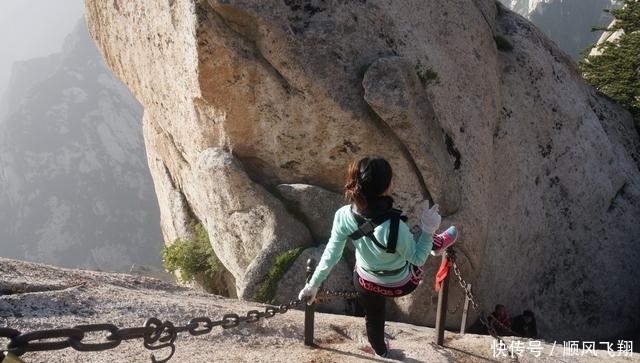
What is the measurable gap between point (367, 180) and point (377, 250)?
95 cm

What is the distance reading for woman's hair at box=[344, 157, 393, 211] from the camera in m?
4.90

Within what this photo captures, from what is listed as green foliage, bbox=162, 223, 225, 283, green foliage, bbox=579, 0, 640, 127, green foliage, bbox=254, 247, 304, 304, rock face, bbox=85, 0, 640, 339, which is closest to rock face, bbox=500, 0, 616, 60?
green foliage, bbox=579, 0, 640, 127

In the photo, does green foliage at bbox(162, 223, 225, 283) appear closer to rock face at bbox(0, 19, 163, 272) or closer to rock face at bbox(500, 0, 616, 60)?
rock face at bbox(0, 19, 163, 272)

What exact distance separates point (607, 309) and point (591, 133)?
20.3ft

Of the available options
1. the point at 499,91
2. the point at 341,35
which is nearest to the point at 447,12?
the point at 499,91

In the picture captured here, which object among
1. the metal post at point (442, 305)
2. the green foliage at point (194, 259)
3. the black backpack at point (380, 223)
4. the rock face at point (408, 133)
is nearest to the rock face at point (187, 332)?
the metal post at point (442, 305)

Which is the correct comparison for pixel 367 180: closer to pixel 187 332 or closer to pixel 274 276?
pixel 187 332

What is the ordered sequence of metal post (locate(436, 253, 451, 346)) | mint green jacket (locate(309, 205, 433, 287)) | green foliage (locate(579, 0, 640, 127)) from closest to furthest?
mint green jacket (locate(309, 205, 433, 287)) → metal post (locate(436, 253, 451, 346)) → green foliage (locate(579, 0, 640, 127))

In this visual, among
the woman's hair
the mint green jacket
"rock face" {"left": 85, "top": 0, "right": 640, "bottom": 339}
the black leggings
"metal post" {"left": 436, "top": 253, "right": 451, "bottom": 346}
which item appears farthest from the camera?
"rock face" {"left": 85, "top": 0, "right": 640, "bottom": 339}

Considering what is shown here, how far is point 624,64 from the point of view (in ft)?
77.2

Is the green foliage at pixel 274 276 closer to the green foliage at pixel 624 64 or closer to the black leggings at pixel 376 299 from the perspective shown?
the black leggings at pixel 376 299

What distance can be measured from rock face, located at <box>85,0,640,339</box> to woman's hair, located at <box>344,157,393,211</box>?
610cm

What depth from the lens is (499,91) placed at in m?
14.4

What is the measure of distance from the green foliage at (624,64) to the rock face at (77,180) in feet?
388
